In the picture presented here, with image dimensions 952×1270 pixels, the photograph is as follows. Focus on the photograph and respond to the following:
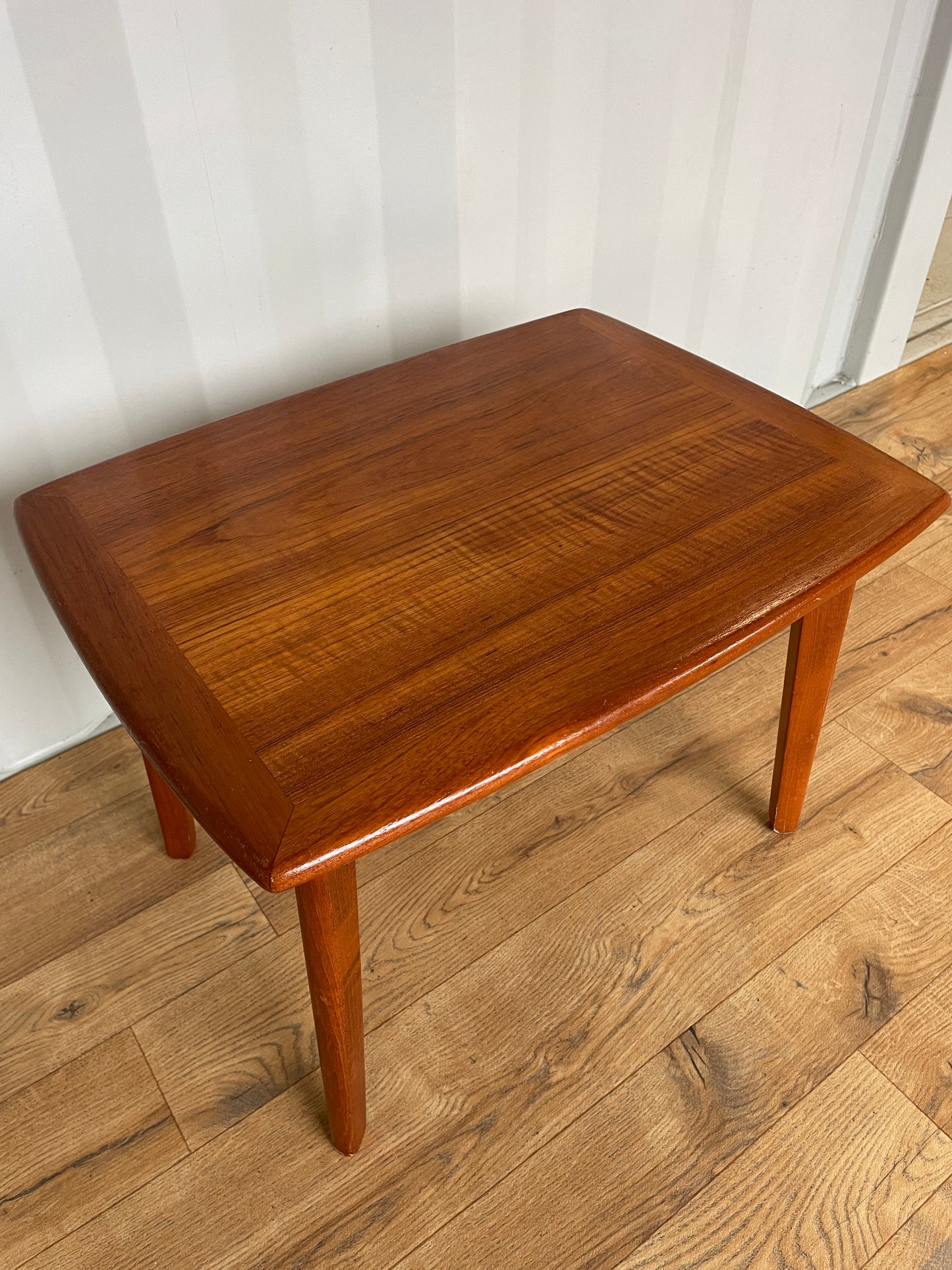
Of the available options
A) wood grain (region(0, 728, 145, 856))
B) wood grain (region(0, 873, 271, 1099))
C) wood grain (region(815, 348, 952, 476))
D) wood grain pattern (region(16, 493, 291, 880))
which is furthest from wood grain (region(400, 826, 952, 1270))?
wood grain (region(815, 348, 952, 476))

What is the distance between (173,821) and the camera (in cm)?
111

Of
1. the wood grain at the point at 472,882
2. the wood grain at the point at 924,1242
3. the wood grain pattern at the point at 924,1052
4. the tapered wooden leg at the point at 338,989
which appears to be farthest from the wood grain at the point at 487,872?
the wood grain at the point at 924,1242

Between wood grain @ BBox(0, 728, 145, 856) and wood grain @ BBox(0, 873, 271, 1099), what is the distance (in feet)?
0.58

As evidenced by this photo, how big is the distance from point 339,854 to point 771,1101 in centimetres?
59

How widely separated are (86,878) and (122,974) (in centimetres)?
14

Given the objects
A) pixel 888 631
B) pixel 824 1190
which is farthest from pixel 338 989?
pixel 888 631

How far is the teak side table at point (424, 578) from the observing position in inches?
26.0

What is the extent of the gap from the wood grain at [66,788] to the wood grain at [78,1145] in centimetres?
31

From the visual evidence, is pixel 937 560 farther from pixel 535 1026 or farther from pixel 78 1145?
pixel 78 1145

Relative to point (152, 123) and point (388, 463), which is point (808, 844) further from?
point (152, 123)

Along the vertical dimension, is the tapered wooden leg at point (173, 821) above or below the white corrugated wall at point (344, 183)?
below

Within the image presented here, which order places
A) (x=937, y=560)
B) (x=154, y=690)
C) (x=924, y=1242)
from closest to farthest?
1. (x=154, y=690)
2. (x=924, y=1242)
3. (x=937, y=560)

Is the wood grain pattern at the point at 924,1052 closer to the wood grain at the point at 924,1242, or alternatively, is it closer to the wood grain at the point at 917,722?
the wood grain at the point at 924,1242

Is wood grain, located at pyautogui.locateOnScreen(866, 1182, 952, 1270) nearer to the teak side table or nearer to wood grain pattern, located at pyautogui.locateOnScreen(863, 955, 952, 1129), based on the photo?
wood grain pattern, located at pyautogui.locateOnScreen(863, 955, 952, 1129)
